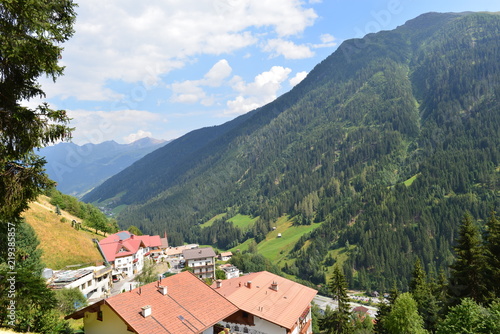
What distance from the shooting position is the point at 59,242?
210 ft

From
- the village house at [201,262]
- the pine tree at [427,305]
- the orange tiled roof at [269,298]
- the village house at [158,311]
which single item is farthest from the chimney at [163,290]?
the village house at [201,262]

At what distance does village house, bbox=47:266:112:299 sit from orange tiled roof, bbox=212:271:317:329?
2692 centimetres

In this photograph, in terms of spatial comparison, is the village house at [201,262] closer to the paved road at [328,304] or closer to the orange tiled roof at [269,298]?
the paved road at [328,304]

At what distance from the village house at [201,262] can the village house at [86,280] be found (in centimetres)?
5333

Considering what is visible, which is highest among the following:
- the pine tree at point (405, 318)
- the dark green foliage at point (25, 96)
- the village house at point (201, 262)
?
the dark green foliage at point (25, 96)

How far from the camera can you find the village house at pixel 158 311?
2350 centimetres

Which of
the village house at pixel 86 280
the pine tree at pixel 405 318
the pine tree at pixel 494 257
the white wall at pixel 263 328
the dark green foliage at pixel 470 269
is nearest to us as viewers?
the pine tree at pixel 494 257

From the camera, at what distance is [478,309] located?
25.3 metres

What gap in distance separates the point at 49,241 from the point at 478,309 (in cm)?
7457

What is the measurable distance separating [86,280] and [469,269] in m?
62.2

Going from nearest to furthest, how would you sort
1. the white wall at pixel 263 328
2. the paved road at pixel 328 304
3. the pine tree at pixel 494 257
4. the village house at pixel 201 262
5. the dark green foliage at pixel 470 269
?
1. the pine tree at pixel 494 257
2. the dark green foliage at pixel 470 269
3. the white wall at pixel 263 328
4. the village house at pixel 201 262
5. the paved road at pixel 328 304

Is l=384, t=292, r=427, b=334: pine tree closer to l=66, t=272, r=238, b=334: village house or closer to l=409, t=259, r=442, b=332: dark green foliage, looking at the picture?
l=409, t=259, r=442, b=332: dark green foliage

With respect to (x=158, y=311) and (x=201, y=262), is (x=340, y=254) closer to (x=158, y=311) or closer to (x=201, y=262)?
(x=201, y=262)

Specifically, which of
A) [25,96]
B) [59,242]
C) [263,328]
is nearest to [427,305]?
[263,328]
